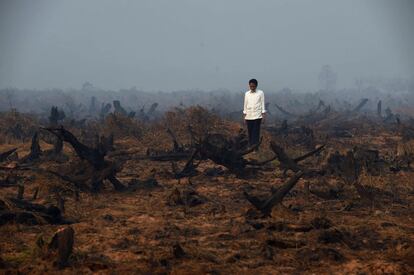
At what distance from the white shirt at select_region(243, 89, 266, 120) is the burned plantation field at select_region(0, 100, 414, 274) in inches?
49.0

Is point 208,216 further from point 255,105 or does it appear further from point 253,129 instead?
point 253,129

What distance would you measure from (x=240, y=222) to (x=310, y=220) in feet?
3.28

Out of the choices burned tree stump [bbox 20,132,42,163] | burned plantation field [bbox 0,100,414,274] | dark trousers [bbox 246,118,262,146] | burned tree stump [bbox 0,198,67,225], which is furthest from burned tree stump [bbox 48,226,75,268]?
dark trousers [bbox 246,118,262,146]

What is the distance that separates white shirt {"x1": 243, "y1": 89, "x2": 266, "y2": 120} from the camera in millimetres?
12633

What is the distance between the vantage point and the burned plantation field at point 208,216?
209 inches

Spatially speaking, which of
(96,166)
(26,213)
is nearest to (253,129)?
(96,166)

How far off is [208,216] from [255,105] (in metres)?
5.77

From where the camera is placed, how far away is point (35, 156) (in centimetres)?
1255

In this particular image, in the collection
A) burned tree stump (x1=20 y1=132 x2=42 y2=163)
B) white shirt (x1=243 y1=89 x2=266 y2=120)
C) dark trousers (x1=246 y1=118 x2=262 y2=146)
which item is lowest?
burned tree stump (x1=20 y1=132 x2=42 y2=163)

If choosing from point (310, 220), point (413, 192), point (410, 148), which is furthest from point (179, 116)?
point (310, 220)

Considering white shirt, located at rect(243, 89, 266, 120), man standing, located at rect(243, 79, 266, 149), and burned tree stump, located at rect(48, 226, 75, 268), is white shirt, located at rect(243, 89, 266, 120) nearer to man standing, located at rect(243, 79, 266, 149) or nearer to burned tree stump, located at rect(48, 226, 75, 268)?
man standing, located at rect(243, 79, 266, 149)

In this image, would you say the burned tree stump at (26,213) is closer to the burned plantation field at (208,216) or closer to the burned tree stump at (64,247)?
the burned plantation field at (208,216)

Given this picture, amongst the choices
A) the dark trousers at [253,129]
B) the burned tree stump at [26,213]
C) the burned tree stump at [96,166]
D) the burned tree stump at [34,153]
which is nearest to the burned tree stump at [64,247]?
the burned tree stump at [26,213]

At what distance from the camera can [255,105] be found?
12656mm
